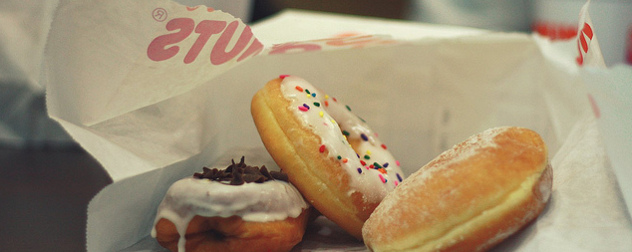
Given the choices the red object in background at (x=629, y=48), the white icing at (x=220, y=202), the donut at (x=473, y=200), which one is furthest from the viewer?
the red object in background at (x=629, y=48)

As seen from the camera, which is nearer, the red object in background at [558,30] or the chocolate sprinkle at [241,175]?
the chocolate sprinkle at [241,175]

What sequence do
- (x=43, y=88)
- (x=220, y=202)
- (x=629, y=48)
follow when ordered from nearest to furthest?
(x=220, y=202), (x=43, y=88), (x=629, y=48)

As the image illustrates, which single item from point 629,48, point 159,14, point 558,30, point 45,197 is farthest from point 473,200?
point 558,30

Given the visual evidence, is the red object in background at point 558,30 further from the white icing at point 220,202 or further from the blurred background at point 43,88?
A: the white icing at point 220,202

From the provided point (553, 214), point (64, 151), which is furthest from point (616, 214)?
point (64, 151)

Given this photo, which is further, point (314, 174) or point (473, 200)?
point (314, 174)

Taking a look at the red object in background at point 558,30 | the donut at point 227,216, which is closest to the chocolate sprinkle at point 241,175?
the donut at point 227,216

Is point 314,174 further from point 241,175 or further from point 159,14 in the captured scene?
point 159,14
